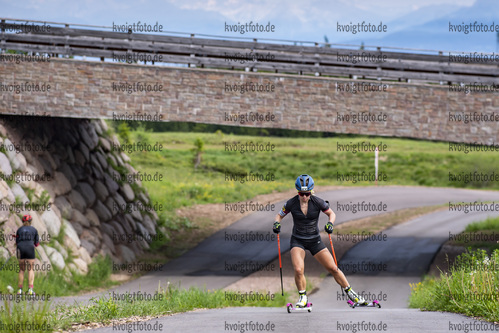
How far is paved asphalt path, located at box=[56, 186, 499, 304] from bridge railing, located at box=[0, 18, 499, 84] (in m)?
7.63

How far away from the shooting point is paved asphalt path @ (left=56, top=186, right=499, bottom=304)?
829 inches

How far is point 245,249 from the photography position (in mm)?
26359

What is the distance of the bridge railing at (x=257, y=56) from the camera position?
22.2 m

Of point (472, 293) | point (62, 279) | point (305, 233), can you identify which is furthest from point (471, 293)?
point (62, 279)

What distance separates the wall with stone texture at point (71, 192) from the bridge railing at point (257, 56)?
3.38m

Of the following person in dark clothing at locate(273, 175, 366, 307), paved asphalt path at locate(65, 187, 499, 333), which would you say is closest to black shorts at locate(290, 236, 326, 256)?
person in dark clothing at locate(273, 175, 366, 307)

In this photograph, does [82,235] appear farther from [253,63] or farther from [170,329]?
[170,329]

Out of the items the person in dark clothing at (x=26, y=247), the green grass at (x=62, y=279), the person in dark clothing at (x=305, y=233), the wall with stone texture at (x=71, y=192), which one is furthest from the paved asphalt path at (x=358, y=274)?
the person in dark clothing at (x=26, y=247)

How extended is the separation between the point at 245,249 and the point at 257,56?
877 cm

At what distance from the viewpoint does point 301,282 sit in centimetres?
1109

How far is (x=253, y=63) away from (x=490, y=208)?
20129mm

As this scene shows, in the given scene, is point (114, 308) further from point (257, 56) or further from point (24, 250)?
point (257, 56)

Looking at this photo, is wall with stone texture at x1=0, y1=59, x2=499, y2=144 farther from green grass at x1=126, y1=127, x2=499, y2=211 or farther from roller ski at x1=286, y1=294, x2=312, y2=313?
green grass at x1=126, y1=127, x2=499, y2=211

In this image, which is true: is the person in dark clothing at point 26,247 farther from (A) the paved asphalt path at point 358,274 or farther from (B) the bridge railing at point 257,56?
(B) the bridge railing at point 257,56
